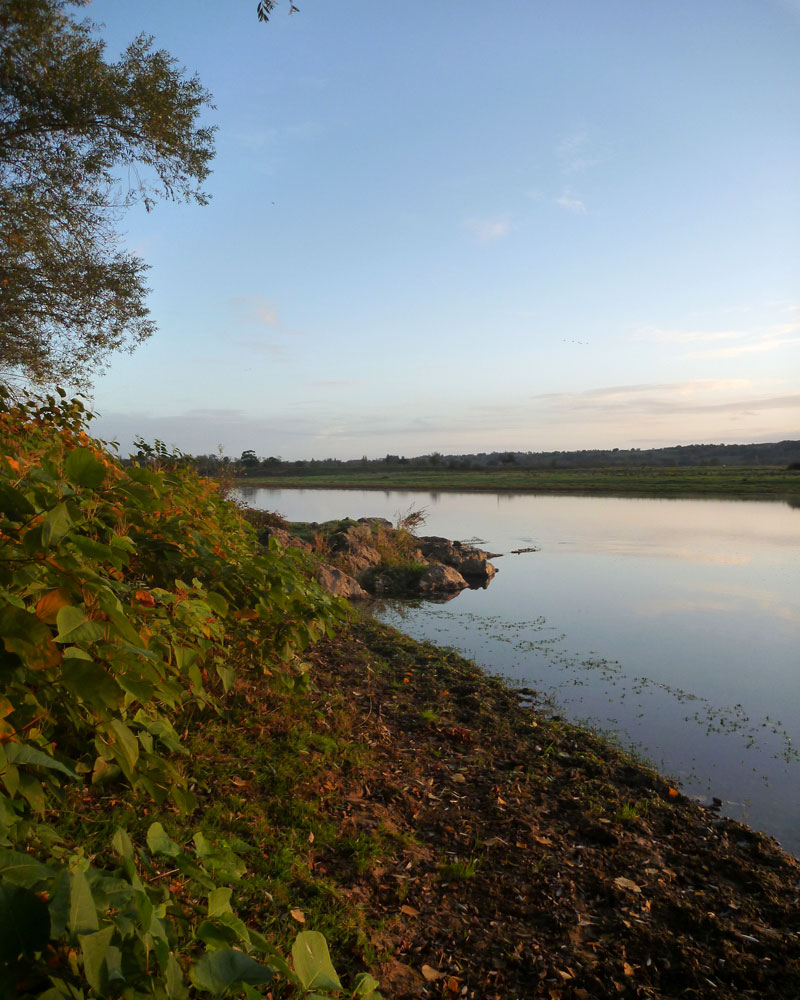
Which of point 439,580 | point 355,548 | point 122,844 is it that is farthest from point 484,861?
point 355,548

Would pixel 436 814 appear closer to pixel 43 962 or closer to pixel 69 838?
pixel 69 838

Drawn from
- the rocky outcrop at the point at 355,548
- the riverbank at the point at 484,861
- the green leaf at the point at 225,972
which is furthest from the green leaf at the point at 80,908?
the rocky outcrop at the point at 355,548

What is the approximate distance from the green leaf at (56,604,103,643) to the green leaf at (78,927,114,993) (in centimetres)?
73

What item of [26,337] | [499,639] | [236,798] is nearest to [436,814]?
[236,798]

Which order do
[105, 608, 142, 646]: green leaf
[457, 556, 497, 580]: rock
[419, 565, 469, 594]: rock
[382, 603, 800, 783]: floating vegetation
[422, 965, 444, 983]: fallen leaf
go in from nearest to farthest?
[105, 608, 142, 646]: green leaf
[422, 965, 444, 983]: fallen leaf
[382, 603, 800, 783]: floating vegetation
[419, 565, 469, 594]: rock
[457, 556, 497, 580]: rock

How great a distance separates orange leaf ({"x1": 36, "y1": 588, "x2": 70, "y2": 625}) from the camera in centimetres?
194

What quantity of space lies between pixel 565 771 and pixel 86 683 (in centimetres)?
471

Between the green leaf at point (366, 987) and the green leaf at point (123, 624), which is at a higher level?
the green leaf at point (123, 624)

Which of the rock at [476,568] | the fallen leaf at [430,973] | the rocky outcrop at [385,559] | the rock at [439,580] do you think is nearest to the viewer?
the fallen leaf at [430,973]

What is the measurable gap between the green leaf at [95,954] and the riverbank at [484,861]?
164 centimetres

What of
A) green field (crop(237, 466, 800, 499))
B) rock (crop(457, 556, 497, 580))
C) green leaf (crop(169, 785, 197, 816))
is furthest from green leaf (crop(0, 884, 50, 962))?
green field (crop(237, 466, 800, 499))

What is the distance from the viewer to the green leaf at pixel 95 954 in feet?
4.00

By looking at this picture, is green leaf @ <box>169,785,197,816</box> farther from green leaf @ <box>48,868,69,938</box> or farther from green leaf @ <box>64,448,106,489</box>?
green leaf @ <box>64,448,106,489</box>

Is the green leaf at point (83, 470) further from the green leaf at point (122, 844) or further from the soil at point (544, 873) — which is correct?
the soil at point (544, 873)
